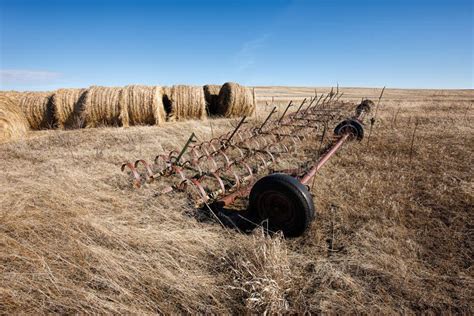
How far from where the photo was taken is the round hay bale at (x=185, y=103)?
1184 centimetres

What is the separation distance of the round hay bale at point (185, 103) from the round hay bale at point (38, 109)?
4.34m

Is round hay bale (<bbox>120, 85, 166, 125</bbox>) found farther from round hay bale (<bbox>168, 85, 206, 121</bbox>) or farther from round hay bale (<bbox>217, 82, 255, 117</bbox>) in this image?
round hay bale (<bbox>217, 82, 255, 117</bbox>)

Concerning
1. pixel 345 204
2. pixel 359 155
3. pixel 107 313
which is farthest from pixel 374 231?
pixel 359 155

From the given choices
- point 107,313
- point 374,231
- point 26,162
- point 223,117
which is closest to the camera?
point 107,313

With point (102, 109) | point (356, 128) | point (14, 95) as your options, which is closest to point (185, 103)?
point (102, 109)

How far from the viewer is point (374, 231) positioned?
3.48 m

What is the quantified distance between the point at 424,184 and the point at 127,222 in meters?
4.78

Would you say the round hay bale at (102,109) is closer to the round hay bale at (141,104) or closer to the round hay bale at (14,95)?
the round hay bale at (141,104)

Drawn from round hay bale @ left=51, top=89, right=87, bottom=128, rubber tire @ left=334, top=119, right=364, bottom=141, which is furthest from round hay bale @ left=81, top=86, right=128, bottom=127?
rubber tire @ left=334, top=119, right=364, bottom=141

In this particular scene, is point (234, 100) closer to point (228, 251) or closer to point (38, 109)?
point (38, 109)

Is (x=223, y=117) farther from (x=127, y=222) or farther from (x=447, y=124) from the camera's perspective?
(x=127, y=222)

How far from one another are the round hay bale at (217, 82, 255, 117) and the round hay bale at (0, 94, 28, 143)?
7.48 m

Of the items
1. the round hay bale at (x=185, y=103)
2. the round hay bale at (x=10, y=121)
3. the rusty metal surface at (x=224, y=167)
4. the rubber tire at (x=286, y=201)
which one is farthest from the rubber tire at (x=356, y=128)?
the round hay bale at (x=10, y=121)

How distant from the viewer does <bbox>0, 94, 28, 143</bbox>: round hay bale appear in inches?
352
